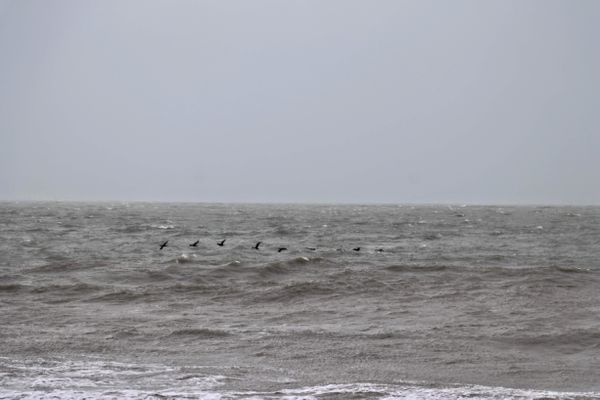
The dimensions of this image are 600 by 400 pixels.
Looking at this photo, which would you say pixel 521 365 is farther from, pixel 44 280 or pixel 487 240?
pixel 487 240

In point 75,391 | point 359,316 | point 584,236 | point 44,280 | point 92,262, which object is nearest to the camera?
point 75,391

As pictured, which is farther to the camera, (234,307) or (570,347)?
(234,307)

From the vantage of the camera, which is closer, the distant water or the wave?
the distant water

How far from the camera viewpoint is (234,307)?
1477cm

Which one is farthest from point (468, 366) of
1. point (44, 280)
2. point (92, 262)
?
point (92, 262)

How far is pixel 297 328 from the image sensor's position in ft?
39.3

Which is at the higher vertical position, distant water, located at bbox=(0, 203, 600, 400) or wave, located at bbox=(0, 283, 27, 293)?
distant water, located at bbox=(0, 203, 600, 400)

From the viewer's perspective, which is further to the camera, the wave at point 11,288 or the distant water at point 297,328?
the wave at point 11,288

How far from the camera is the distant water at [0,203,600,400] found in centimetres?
785

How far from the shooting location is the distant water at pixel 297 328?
309 inches

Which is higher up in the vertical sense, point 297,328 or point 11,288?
point 297,328

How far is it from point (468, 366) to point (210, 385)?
3.56 meters

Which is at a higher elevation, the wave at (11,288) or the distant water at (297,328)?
the distant water at (297,328)

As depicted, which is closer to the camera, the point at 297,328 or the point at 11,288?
the point at 297,328
